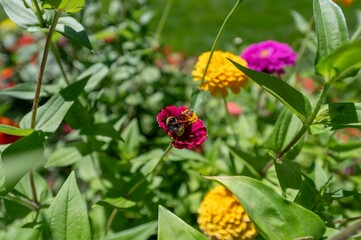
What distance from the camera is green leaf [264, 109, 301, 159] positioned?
1058 millimetres

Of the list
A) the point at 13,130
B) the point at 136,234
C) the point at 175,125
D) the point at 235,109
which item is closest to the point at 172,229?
the point at 136,234

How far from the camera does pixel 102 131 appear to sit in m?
1.14

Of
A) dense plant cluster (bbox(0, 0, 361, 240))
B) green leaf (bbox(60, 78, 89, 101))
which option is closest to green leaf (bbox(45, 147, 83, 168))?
dense plant cluster (bbox(0, 0, 361, 240))

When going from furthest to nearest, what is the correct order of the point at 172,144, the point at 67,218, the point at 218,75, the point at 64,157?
the point at 64,157, the point at 218,75, the point at 172,144, the point at 67,218

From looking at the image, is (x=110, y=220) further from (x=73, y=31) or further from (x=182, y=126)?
(x=73, y=31)

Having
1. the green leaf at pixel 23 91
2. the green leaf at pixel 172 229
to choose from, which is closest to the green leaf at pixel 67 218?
the green leaf at pixel 172 229

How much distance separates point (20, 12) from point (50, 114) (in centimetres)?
24

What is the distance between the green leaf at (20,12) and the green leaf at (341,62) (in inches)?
25.0

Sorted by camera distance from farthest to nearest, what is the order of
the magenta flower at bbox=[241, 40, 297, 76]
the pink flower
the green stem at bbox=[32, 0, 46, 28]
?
1. the pink flower
2. the magenta flower at bbox=[241, 40, 297, 76]
3. the green stem at bbox=[32, 0, 46, 28]

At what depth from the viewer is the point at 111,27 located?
183cm

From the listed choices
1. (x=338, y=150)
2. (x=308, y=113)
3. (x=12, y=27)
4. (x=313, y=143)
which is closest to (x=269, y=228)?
(x=308, y=113)

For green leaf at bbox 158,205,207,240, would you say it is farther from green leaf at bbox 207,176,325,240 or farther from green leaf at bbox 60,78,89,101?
A: green leaf at bbox 60,78,89,101

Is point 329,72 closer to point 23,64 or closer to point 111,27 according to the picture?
point 111,27

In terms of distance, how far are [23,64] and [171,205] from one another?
1264 mm
